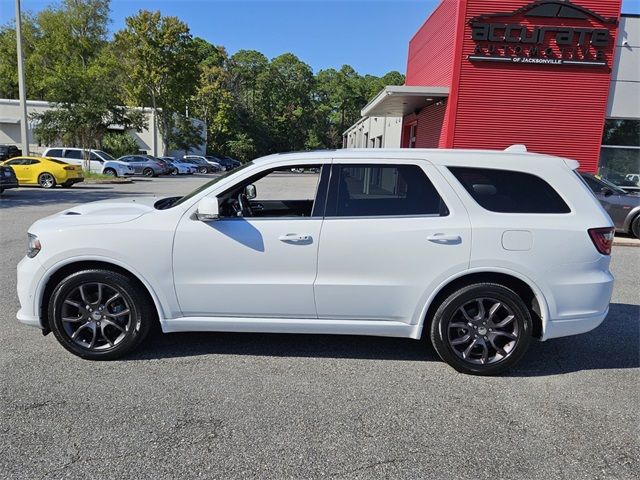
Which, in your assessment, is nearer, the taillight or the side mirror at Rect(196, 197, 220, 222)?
the side mirror at Rect(196, 197, 220, 222)

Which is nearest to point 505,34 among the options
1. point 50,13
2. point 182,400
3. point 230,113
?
point 182,400

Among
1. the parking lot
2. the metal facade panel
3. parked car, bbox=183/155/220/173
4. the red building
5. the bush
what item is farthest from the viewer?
parked car, bbox=183/155/220/173

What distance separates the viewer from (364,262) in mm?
3639

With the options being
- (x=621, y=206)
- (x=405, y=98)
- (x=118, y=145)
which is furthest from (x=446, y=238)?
(x=118, y=145)

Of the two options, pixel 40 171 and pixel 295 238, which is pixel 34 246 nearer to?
pixel 295 238

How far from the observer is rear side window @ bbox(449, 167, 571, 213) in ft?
12.1

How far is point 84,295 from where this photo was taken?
12.3ft

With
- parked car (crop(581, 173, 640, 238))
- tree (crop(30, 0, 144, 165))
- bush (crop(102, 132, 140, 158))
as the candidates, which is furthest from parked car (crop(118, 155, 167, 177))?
parked car (crop(581, 173, 640, 238))

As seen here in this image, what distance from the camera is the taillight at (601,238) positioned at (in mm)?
3615

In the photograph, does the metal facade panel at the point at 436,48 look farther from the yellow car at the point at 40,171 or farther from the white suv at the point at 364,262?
the yellow car at the point at 40,171

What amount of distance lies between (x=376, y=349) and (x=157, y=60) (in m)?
39.2

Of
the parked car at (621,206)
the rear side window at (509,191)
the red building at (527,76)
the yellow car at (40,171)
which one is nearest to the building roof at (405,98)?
the red building at (527,76)

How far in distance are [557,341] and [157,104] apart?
138 ft

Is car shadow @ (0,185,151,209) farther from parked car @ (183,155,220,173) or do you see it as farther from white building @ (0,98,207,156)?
white building @ (0,98,207,156)
